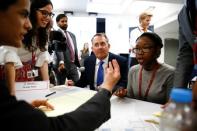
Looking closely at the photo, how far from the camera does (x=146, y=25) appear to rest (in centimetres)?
372

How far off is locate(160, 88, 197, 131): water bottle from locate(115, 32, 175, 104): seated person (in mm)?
1084

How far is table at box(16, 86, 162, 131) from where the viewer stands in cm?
106

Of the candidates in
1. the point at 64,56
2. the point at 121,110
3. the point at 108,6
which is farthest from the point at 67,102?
the point at 108,6

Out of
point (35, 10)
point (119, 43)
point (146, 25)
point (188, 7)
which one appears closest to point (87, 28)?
point (119, 43)

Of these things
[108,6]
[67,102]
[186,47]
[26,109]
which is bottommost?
[67,102]

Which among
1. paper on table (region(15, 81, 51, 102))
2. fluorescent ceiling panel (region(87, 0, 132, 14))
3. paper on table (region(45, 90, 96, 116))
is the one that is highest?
fluorescent ceiling panel (region(87, 0, 132, 14))

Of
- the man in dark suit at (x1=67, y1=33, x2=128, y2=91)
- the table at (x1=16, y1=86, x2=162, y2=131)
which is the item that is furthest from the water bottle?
the man in dark suit at (x1=67, y1=33, x2=128, y2=91)

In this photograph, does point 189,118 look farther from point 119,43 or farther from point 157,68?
point 119,43

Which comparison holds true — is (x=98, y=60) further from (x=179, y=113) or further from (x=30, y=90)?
(x=179, y=113)

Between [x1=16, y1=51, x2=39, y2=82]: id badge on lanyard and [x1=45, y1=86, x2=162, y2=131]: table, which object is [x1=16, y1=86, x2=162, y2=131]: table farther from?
[x1=16, y1=51, x2=39, y2=82]: id badge on lanyard

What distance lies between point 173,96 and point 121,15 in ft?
25.6

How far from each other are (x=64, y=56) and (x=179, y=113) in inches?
116

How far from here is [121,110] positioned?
135 cm

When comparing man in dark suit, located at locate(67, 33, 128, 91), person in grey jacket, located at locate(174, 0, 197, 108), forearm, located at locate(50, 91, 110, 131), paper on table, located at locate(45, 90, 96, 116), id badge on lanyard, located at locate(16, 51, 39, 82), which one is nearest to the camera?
forearm, located at locate(50, 91, 110, 131)
